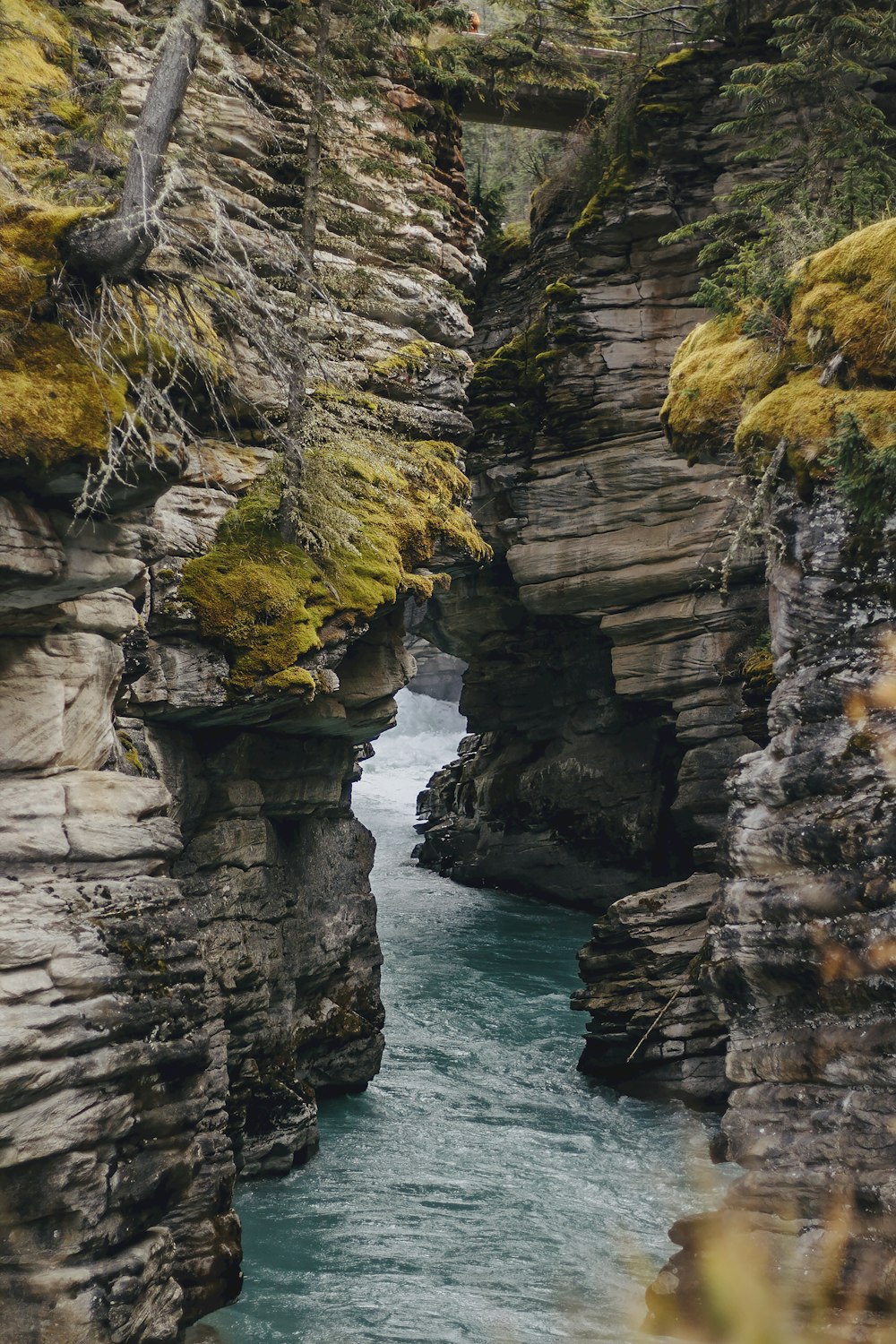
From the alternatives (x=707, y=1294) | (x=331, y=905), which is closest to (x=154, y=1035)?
(x=707, y=1294)

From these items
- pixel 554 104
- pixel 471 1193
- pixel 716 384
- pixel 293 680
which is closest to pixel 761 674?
pixel 716 384

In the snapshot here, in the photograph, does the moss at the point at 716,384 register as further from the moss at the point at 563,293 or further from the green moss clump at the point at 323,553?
the moss at the point at 563,293

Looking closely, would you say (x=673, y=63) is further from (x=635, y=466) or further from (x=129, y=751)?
(x=129, y=751)

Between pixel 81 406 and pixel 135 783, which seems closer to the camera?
pixel 81 406

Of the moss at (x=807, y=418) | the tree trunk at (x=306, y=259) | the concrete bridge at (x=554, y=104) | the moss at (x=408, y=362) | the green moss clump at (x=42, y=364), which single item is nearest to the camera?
the green moss clump at (x=42, y=364)

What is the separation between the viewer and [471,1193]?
538 inches

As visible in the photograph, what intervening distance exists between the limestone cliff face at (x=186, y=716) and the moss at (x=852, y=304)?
194 inches

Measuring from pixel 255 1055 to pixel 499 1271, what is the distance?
409cm

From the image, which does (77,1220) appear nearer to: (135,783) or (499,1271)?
(135,783)

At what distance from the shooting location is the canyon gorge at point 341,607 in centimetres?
816

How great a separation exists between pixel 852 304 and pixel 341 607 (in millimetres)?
6483

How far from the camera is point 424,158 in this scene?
15.9 m

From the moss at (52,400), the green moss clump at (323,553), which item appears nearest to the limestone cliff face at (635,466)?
the green moss clump at (323,553)

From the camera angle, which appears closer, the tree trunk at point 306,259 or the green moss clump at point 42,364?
the green moss clump at point 42,364
